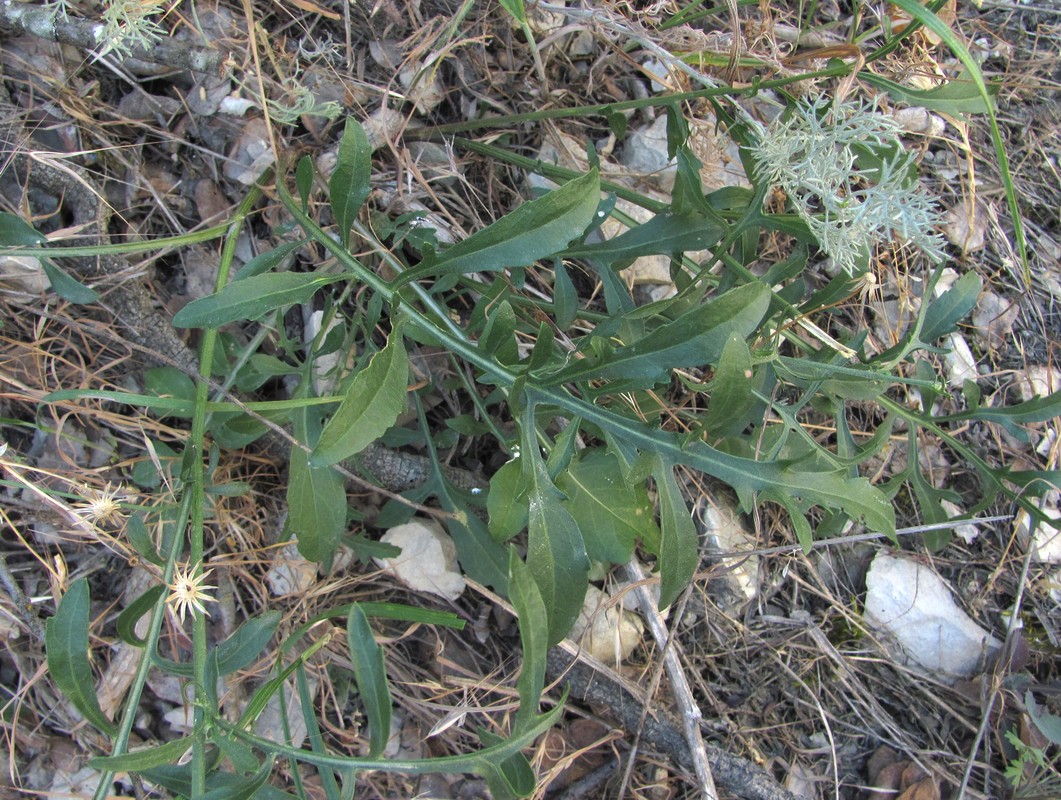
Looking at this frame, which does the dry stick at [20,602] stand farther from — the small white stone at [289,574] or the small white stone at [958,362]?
the small white stone at [958,362]

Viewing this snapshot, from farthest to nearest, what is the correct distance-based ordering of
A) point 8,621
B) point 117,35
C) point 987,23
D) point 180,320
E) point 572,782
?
point 987,23 → point 572,782 → point 8,621 → point 117,35 → point 180,320

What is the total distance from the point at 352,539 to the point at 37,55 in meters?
1.33

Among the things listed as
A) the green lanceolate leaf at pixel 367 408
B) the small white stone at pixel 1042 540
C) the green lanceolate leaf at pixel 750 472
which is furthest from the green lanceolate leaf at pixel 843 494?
the small white stone at pixel 1042 540

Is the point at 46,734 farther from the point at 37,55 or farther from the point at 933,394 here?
the point at 933,394

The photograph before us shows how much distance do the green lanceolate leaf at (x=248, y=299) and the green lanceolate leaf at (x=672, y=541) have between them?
2.22 feet

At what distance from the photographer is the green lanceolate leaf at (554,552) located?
4.43ft

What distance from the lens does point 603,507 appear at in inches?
63.6

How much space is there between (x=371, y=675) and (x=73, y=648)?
0.50 m

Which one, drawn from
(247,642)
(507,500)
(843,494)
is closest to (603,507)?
(507,500)

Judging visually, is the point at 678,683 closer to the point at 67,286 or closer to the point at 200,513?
the point at 200,513

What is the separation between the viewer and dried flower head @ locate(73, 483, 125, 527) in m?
1.40

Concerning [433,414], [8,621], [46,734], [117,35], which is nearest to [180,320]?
[117,35]

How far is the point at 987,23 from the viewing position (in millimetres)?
2455

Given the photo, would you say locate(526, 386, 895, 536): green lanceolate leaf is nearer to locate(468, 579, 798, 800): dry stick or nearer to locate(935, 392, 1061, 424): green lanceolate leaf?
locate(935, 392, 1061, 424): green lanceolate leaf
